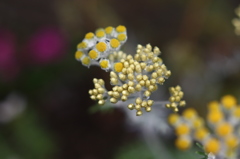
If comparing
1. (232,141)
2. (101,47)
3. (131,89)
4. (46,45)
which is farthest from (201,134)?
(46,45)

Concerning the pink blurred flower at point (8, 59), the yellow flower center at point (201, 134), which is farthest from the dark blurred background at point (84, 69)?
the yellow flower center at point (201, 134)

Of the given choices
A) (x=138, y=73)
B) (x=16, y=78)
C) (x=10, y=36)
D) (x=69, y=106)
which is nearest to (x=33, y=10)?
(x=10, y=36)

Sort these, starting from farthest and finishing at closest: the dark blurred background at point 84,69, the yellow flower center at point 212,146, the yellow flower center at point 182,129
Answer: the dark blurred background at point 84,69
the yellow flower center at point 182,129
the yellow flower center at point 212,146

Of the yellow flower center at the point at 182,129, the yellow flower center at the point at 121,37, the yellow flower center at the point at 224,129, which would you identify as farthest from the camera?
the yellow flower center at the point at 182,129

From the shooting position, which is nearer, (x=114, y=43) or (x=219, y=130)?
(x=114, y=43)

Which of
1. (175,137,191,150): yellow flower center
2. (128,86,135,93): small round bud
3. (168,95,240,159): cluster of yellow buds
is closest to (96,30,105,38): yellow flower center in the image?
(128,86,135,93): small round bud

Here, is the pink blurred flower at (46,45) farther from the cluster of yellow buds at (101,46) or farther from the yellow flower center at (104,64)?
the yellow flower center at (104,64)

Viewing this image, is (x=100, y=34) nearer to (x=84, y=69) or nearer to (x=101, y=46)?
(x=101, y=46)
